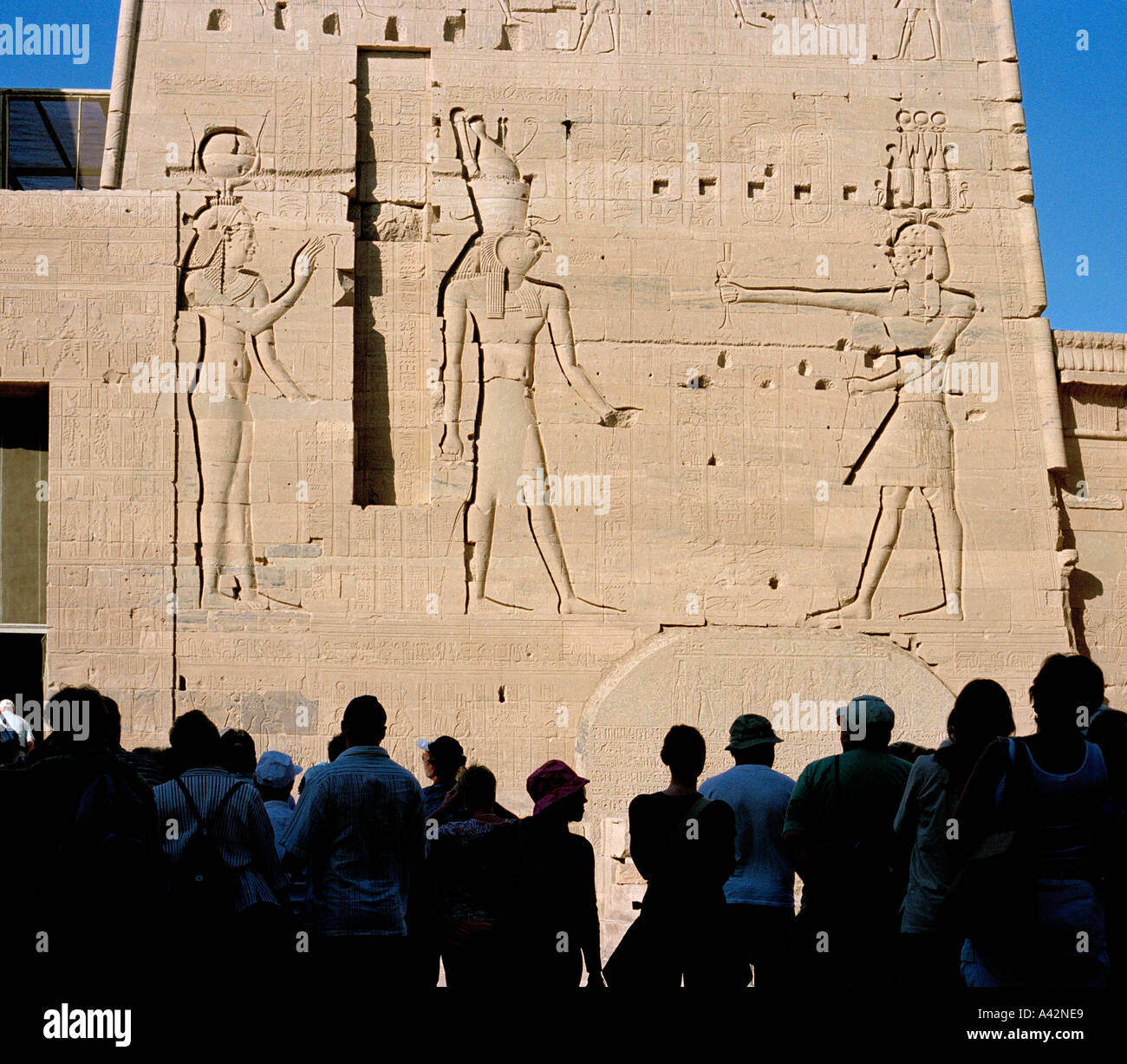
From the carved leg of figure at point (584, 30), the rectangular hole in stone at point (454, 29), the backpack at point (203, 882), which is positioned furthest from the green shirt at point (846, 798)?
the rectangular hole in stone at point (454, 29)

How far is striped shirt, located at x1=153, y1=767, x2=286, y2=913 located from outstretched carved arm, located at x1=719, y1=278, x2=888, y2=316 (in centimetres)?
857

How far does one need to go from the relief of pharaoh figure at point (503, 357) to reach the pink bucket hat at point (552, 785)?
6.24 metres

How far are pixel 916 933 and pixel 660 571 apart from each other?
24.0 feet

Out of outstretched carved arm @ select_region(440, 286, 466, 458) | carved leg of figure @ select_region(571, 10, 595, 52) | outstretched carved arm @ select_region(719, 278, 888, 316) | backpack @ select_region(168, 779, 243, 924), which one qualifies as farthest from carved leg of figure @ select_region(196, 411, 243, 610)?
backpack @ select_region(168, 779, 243, 924)

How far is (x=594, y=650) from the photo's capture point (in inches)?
488

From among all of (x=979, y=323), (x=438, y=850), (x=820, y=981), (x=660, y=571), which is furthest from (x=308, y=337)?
(x=820, y=981)

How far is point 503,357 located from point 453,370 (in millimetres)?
443

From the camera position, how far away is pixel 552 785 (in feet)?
20.1

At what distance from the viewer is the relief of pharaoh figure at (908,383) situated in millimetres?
12898

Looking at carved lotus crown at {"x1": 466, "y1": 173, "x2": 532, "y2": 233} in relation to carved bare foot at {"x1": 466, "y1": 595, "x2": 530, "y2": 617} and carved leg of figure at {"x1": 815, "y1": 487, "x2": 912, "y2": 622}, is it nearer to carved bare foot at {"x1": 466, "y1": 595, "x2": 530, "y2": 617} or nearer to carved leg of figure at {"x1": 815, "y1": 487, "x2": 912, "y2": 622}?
carved bare foot at {"x1": 466, "y1": 595, "x2": 530, "y2": 617}

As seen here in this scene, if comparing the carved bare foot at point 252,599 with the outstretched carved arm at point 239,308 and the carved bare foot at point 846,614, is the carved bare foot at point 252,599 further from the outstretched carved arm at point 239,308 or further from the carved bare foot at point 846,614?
the carved bare foot at point 846,614

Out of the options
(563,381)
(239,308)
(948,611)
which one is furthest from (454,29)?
(948,611)

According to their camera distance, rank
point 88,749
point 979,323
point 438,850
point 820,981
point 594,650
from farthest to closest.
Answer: point 979,323 < point 594,650 < point 438,850 < point 820,981 < point 88,749

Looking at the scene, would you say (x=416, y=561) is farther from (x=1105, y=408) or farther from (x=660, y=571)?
(x=1105, y=408)
